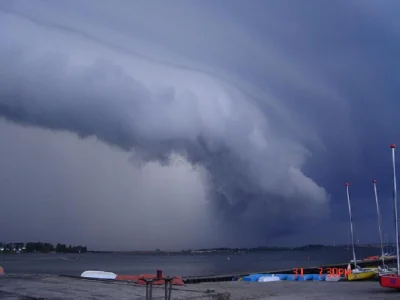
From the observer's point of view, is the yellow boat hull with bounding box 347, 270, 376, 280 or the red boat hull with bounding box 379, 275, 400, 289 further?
the yellow boat hull with bounding box 347, 270, 376, 280

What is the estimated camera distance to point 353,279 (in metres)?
49.5

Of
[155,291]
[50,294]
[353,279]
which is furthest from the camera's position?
[353,279]

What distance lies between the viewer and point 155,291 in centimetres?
2548

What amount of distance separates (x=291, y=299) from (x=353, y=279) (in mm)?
24418

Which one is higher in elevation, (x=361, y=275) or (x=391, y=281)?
(x=391, y=281)

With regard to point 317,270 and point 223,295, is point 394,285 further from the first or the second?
point 317,270

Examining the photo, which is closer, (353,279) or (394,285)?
(394,285)

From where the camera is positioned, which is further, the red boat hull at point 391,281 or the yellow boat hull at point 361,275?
the yellow boat hull at point 361,275

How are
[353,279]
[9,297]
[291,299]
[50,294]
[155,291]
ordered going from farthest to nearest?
[353,279] < [291,299] < [155,291] < [50,294] < [9,297]

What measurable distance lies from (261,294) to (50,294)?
1335 centimetres

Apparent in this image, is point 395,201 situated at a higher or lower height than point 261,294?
higher

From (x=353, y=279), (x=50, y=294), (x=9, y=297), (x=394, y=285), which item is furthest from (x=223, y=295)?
(x=353, y=279)

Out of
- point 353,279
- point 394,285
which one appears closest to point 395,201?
point 394,285

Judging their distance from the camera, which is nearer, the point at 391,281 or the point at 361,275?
the point at 391,281
